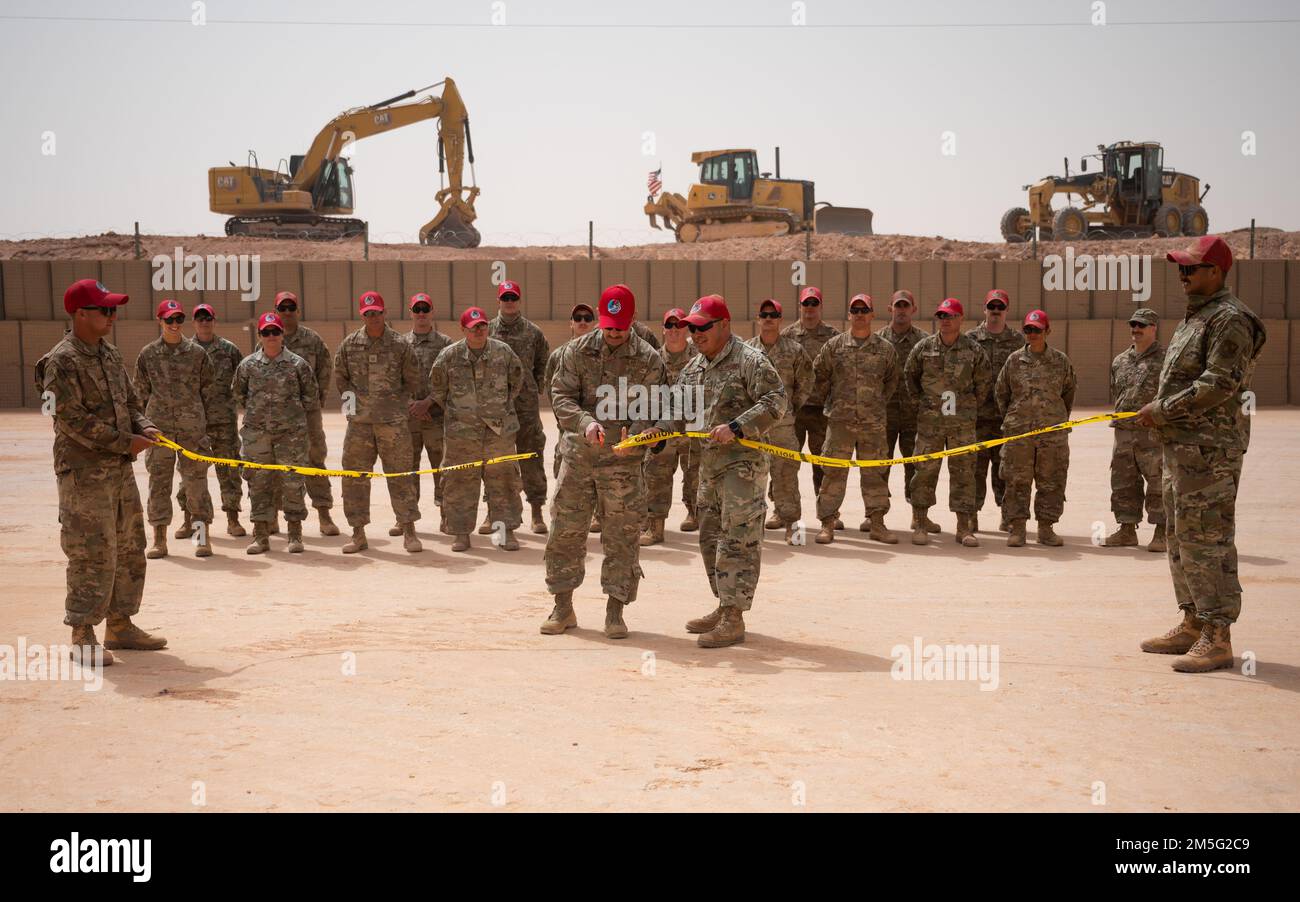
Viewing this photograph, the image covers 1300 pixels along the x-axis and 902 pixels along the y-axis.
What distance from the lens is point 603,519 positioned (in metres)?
7.11

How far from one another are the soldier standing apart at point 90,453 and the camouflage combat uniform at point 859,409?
5.79 metres

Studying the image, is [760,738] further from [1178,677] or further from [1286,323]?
[1286,323]

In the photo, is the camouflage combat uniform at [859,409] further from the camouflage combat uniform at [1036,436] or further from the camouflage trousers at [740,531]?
the camouflage trousers at [740,531]

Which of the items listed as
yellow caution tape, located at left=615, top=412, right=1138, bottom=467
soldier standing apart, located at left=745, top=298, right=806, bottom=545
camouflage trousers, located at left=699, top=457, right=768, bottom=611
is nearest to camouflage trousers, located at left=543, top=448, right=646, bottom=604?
yellow caution tape, located at left=615, top=412, right=1138, bottom=467

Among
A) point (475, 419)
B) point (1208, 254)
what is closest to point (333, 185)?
point (475, 419)

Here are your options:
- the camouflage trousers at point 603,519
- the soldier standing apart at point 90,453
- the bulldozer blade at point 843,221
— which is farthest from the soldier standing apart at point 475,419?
the bulldozer blade at point 843,221

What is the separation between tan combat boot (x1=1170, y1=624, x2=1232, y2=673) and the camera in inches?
239

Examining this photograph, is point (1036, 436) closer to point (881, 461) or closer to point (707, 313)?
point (881, 461)

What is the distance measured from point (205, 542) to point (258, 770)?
567 cm

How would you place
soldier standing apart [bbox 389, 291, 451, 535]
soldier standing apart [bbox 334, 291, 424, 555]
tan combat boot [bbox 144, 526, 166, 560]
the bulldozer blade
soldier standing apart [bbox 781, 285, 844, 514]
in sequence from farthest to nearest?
the bulldozer blade < soldier standing apart [bbox 781, 285, 844, 514] < soldier standing apart [bbox 389, 291, 451, 535] < soldier standing apart [bbox 334, 291, 424, 555] < tan combat boot [bbox 144, 526, 166, 560]

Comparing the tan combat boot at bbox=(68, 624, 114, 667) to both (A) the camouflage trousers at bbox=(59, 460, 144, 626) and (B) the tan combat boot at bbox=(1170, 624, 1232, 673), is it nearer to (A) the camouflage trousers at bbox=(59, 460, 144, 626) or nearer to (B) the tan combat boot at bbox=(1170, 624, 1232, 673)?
(A) the camouflage trousers at bbox=(59, 460, 144, 626)

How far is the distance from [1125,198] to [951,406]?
26613 mm

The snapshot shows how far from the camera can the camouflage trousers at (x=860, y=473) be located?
10.3m

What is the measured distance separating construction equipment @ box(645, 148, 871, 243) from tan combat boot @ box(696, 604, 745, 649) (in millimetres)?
30186
